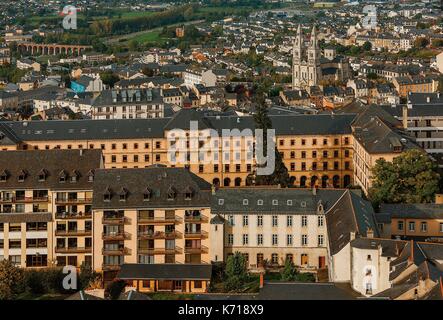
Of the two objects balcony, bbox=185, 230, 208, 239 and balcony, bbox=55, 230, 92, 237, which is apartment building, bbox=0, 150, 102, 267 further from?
balcony, bbox=185, 230, 208, 239

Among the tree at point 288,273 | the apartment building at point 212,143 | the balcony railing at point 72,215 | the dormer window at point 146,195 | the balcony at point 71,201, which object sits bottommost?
the apartment building at point 212,143

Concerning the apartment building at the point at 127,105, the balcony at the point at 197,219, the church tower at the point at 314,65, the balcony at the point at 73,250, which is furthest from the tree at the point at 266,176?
the church tower at the point at 314,65

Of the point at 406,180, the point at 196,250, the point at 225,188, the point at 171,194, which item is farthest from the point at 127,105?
the point at 196,250

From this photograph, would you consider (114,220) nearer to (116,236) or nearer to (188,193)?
(116,236)

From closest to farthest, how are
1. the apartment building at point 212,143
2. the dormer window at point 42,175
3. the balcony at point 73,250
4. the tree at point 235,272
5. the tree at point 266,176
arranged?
the tree at point 235,272
the balcony at point 73,250
the dormer window at point 42,175
the tree at point 266,176
the apartment building at point 212,143

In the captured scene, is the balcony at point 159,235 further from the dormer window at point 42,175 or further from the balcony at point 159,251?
the dormer window at point 42,175
